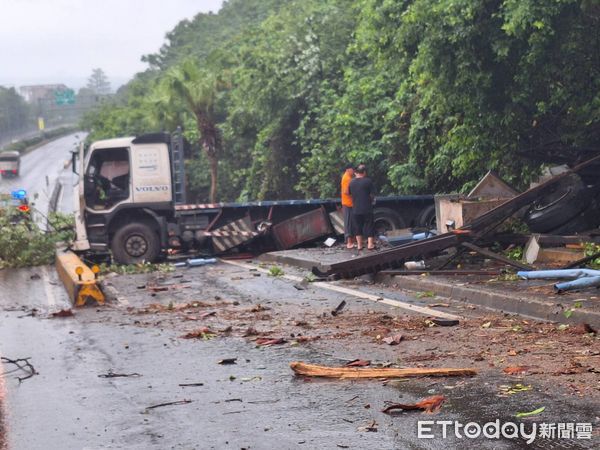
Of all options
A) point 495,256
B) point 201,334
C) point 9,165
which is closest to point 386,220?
point 495,256

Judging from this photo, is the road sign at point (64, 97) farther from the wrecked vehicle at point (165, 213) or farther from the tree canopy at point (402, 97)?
the wrecked vehicle at point (165, 213)

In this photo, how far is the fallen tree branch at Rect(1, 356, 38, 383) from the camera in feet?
28.7

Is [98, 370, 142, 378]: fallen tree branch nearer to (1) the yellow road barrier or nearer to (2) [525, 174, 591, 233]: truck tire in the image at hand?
(1) the yellow road barrier

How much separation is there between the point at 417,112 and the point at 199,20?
3015 inches

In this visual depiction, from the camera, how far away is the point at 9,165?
263 feet

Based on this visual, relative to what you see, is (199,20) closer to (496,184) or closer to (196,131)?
(196,131)

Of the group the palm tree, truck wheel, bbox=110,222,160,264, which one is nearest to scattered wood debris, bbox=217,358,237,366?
truck wheel, bbox=110,222,160,264

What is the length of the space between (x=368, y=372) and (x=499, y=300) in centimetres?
401

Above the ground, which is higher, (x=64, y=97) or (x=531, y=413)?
(x=64, y=97)

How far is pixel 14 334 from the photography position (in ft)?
38.0

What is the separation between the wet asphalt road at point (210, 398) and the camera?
20.0 ft

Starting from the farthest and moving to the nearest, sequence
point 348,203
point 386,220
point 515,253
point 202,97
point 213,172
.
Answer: point 213,172, point 202,97, point 386,220, point 348,203, point 515,253

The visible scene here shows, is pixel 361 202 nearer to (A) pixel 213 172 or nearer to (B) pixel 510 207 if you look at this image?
(B) pixel 510 207

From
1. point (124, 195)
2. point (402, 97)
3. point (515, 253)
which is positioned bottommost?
point (515, 253)
